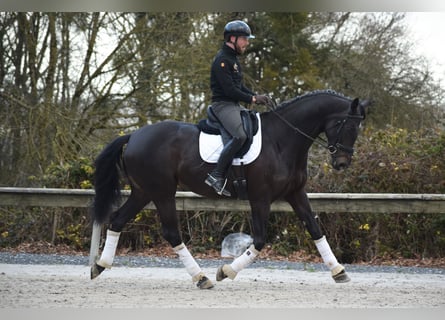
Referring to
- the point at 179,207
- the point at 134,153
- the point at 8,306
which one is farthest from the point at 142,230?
the point at 8,306

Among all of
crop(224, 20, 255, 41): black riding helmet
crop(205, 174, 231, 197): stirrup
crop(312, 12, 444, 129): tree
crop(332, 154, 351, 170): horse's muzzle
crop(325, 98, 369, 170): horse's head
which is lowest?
crop(205, 174, 231, 197): stirrup

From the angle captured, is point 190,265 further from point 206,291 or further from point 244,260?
point 244,260

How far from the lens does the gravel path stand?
543cm

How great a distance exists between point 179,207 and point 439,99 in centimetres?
969

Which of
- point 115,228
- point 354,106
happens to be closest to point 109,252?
point 115,228

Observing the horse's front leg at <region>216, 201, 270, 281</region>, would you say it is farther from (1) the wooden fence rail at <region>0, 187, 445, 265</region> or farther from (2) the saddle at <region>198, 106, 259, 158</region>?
(1) the wooden fence rail at <region>0, 187, 445, 265</region>

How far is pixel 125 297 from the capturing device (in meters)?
5.64

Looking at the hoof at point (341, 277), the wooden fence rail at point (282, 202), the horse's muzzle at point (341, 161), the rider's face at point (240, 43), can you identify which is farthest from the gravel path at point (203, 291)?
the rider's face at point (240, 43)

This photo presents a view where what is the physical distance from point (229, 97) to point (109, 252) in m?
1.90

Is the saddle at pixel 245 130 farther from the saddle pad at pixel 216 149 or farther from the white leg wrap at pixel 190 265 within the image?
the white leg wrap at pixel 190 265

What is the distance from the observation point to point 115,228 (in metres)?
6.57

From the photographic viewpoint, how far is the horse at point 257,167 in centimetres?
616

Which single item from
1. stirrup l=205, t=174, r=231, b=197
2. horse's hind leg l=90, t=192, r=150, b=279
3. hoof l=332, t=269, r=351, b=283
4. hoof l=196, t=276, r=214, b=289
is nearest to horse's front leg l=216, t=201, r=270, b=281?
hoof l=196, t=276, r=214, b=289

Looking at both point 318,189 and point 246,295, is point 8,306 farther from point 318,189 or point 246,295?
point 318,189
